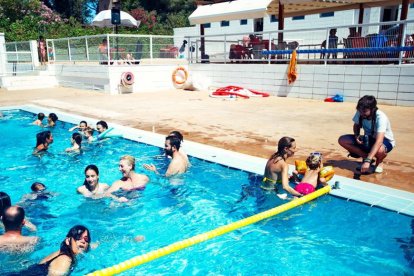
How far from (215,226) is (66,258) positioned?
1916mm

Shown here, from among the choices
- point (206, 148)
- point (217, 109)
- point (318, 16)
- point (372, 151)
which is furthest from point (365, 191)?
point (318, 16)

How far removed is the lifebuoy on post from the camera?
1662 centimetres

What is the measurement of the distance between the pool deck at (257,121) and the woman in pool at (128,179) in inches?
76.7

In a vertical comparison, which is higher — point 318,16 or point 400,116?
point 318,16

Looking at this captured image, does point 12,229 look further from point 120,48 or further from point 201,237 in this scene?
point 120,48

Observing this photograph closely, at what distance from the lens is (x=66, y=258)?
372 cm

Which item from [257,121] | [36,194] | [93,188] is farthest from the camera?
[257,121]

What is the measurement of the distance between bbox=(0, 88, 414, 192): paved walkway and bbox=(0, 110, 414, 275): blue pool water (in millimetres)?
1067

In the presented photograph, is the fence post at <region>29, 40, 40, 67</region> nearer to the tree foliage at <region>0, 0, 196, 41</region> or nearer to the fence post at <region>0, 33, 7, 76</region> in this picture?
the fence post at <region>0, 33, 7, 76</region>

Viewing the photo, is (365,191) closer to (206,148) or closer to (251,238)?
(251,238)

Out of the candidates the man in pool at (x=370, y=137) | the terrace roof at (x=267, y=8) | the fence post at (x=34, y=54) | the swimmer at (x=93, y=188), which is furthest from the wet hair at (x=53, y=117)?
the fence post at (x=34, y=54)

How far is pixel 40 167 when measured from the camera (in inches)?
293

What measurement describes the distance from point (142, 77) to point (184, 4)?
3411cm

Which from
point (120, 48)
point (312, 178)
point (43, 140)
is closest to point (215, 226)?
point (312, 178)
